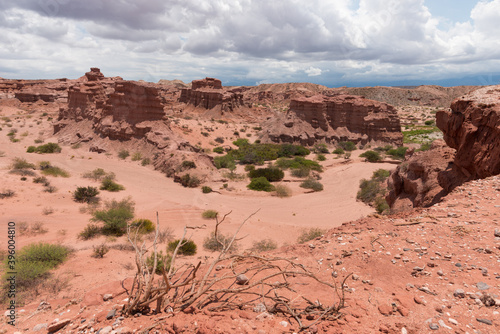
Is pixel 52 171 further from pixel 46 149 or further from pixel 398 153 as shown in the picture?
pixel 398 153

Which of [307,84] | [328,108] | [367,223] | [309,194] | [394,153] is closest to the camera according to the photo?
[367,223]

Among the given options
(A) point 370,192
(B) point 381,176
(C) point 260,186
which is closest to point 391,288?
(A) point 370,192

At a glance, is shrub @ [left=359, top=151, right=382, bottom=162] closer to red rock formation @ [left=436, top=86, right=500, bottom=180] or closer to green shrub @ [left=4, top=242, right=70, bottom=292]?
red rock formation @ [left=436, top=86, right=500, bottom=180]

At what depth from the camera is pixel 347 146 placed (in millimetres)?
35062

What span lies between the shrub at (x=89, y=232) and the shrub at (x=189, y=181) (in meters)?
8.39

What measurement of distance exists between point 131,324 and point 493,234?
18.9ft

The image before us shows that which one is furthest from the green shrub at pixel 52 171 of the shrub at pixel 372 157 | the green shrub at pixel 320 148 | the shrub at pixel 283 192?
the shrub at pixel 372 157

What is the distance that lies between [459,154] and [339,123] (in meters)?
31.5

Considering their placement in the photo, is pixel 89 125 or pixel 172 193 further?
pixel 89 125

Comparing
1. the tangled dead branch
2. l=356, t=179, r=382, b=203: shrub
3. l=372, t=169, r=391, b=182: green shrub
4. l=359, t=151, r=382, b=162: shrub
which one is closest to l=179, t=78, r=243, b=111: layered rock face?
l=359, t=151, r=382, b=162: shrub

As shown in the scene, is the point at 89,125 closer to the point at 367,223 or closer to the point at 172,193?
the point at 172,193

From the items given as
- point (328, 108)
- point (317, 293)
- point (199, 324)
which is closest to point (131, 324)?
point (199, 324)

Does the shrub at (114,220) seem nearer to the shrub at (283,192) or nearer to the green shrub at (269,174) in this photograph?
the shrub at (283,192)

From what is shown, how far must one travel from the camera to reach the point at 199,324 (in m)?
2.94
